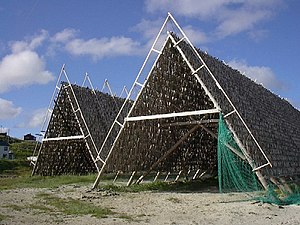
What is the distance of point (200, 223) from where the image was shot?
9055 millimetres

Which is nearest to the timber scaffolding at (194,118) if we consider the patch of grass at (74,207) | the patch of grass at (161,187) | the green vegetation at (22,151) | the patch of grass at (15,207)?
the patch of grass at (161,187)

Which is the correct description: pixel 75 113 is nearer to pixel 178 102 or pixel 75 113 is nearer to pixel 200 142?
pixel 200 142

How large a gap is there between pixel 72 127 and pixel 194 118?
11427 millimetres

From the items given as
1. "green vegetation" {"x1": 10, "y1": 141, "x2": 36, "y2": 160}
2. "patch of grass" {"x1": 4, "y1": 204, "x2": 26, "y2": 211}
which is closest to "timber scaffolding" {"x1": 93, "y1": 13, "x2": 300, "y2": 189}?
"patch of grass" {"x1": 4, "y1": 204, "x2": 26, "y2": 211}

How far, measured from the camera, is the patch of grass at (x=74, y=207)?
1061 cm

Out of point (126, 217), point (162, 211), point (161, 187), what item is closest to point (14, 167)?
point (161, 187)

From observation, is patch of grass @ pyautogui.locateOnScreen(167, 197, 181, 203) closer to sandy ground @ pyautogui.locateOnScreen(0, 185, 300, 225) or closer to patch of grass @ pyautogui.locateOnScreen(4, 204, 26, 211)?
sandy ground @ pyautogui.locateOnScreen(0, 185, 300, 225)

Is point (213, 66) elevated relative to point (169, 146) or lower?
elevated

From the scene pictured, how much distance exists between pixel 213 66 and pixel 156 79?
7.29 ft

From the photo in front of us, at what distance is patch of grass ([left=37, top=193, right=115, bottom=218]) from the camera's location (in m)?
10.6

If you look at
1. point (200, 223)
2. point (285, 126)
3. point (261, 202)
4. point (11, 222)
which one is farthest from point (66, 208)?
point (285, 126)

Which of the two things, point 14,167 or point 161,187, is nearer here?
point 161,187

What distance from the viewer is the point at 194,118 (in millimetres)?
18094

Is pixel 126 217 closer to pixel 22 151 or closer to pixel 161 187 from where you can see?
pixel 161 187
